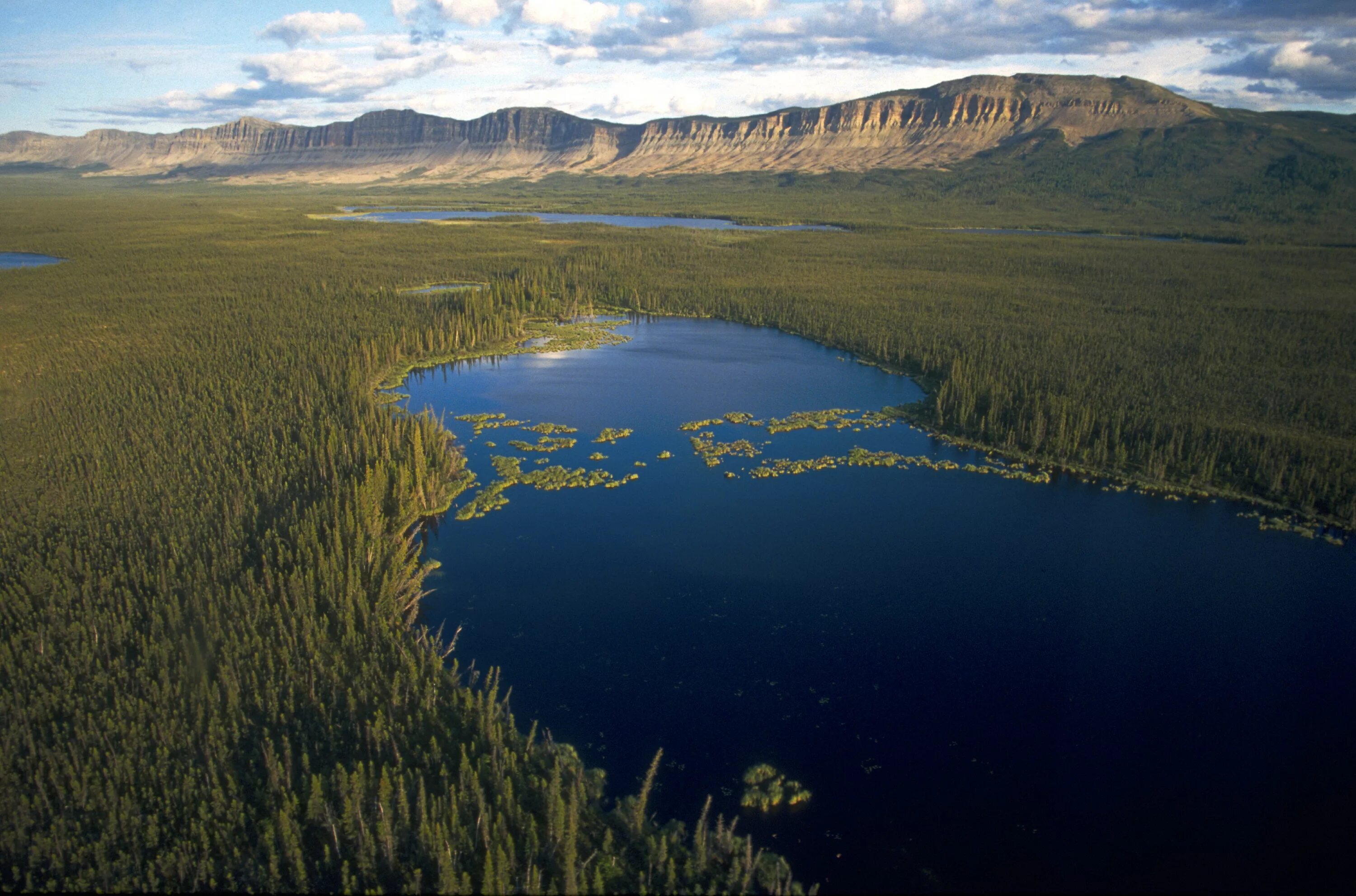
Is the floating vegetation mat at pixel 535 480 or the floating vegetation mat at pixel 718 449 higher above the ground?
the floating vegetation mat at pixel 718 449

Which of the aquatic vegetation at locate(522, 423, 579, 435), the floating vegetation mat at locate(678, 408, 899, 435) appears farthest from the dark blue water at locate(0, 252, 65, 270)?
the floating vegetation mat at locate(678, 408, 899, 435)

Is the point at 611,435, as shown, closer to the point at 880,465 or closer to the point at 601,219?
the point at 880,465

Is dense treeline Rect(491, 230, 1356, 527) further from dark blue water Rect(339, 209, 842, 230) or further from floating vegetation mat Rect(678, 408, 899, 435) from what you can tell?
dark blue water Rect(339, 209, 842, 230)

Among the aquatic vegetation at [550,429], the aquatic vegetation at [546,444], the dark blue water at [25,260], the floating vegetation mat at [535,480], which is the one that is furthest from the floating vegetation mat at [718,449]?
the dark blue water at [25,260]

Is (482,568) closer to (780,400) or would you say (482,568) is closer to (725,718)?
(725,718)

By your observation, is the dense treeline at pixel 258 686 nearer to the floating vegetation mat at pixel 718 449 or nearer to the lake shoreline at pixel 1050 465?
the lake shoreline at pixel 1050 465

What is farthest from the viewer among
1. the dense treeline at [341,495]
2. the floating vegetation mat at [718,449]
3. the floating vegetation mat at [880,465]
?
the floating vegetation mat at [718,449]
